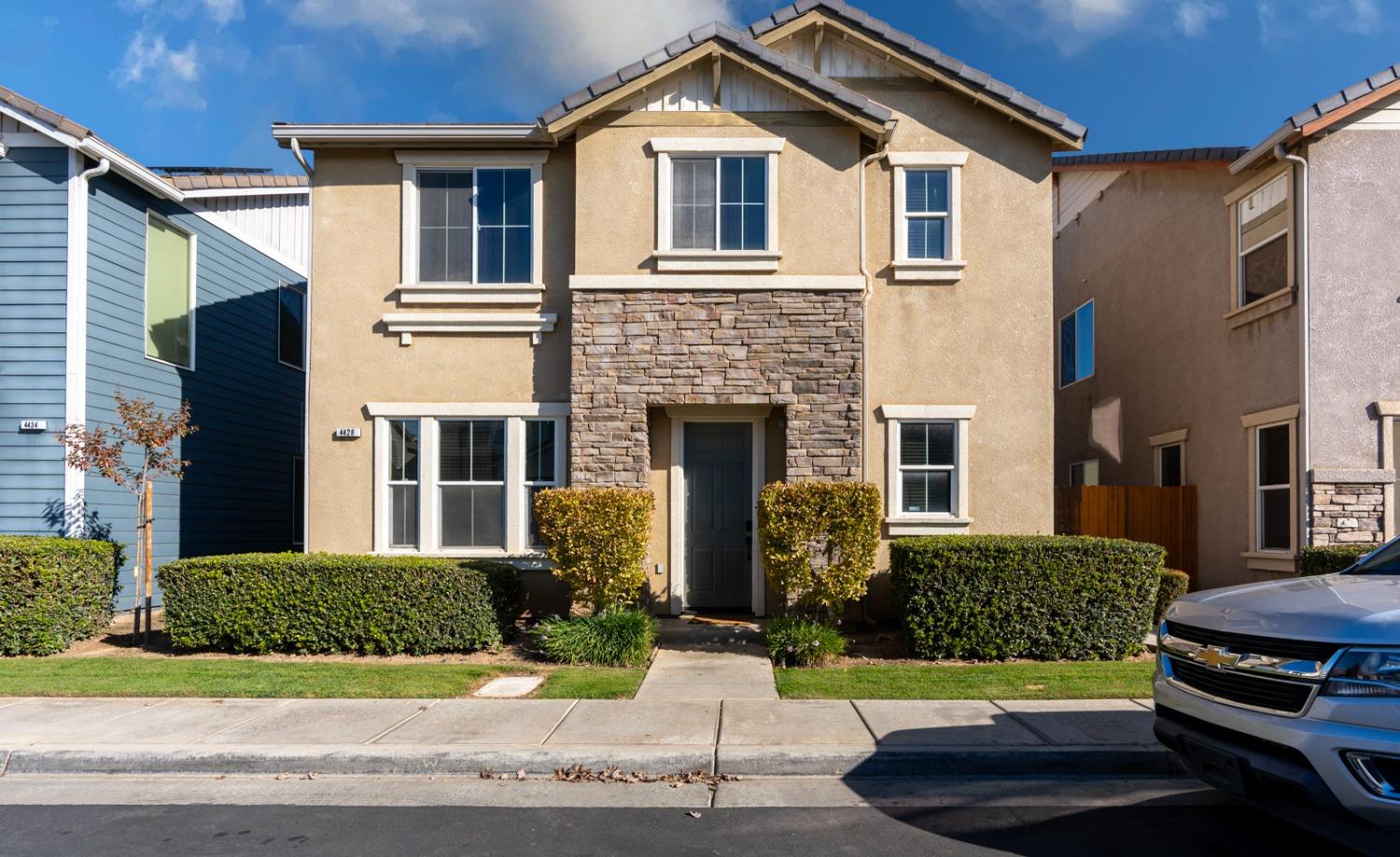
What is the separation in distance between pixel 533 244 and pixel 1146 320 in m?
9.79

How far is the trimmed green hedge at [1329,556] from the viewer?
416 inches

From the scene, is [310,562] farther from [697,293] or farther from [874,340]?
[874,340]

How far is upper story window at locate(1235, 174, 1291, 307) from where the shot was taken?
12125mm

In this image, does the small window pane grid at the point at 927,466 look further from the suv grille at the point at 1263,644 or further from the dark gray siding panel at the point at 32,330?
the dark gray siding panel at the point at 32,330

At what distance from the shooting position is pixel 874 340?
11656 millimetres

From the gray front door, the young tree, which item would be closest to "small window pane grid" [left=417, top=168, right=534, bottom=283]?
the gray front door

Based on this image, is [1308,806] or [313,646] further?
[313,646]

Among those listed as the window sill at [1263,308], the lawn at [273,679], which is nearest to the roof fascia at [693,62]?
the window sill at [1263,308]

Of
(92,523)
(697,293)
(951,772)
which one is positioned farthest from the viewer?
(92,523)

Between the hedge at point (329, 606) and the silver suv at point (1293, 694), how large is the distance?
670cm

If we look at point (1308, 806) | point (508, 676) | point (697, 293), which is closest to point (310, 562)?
point (508, 676)

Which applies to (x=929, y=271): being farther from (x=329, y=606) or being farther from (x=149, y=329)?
(x=149, y=329)

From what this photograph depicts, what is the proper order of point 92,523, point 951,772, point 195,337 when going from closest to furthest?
point 951,772
point 92,523
point 195,337

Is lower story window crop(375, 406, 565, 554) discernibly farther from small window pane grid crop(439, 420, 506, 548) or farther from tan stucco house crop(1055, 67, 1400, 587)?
tan stucco house crop(1055, 67, 1400, 587)
